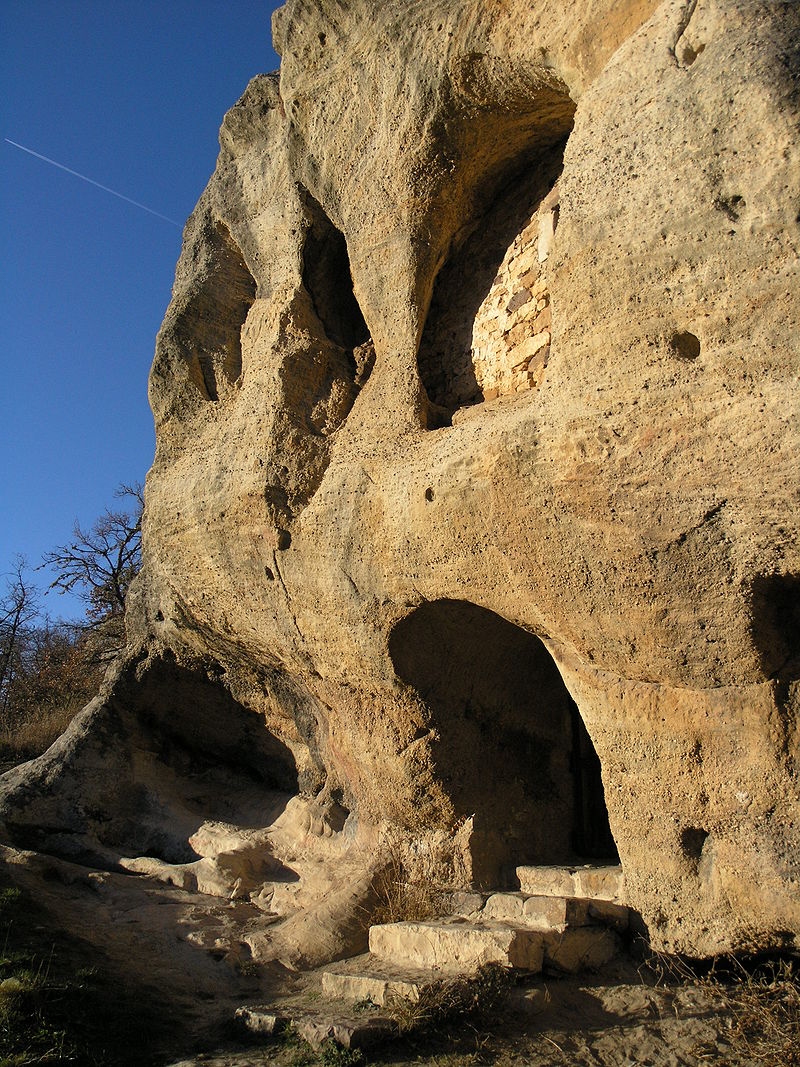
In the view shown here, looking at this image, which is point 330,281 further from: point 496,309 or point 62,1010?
point 62,1010

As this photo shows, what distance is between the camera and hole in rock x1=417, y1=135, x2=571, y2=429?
457 cm

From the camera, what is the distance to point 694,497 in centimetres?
332

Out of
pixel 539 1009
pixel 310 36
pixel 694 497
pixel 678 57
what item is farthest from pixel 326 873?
pixel 310 36

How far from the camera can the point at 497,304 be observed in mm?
4832

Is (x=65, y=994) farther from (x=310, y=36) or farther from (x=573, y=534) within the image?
(x=310, y=36)

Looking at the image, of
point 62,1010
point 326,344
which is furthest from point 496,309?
point 62,1010

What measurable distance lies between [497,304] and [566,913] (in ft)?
9.91

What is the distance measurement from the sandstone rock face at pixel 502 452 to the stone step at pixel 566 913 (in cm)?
22

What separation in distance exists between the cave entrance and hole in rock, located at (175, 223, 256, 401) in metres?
2.68

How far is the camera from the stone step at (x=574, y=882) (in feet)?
14.0

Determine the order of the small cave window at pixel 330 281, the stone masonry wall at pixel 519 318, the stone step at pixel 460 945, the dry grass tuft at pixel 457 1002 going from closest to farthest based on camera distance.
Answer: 1. the dry grass tuft at pixel 457 1002
2. the stone step at pixel 460 945
3. the stone masonry wall at pixel 519 318
4. the small cave window at pixel 330 281

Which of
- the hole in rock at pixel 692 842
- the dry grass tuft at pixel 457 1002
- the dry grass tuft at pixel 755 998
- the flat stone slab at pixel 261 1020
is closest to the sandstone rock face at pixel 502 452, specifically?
the hole in rock at pixel 692 842

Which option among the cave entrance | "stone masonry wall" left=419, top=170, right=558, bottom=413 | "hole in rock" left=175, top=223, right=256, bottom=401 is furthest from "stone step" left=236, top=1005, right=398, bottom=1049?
"hole in rock" left=175, top=223, right=256, bottom=401

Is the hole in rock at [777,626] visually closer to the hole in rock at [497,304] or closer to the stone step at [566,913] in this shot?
the stone step at [566,913]
